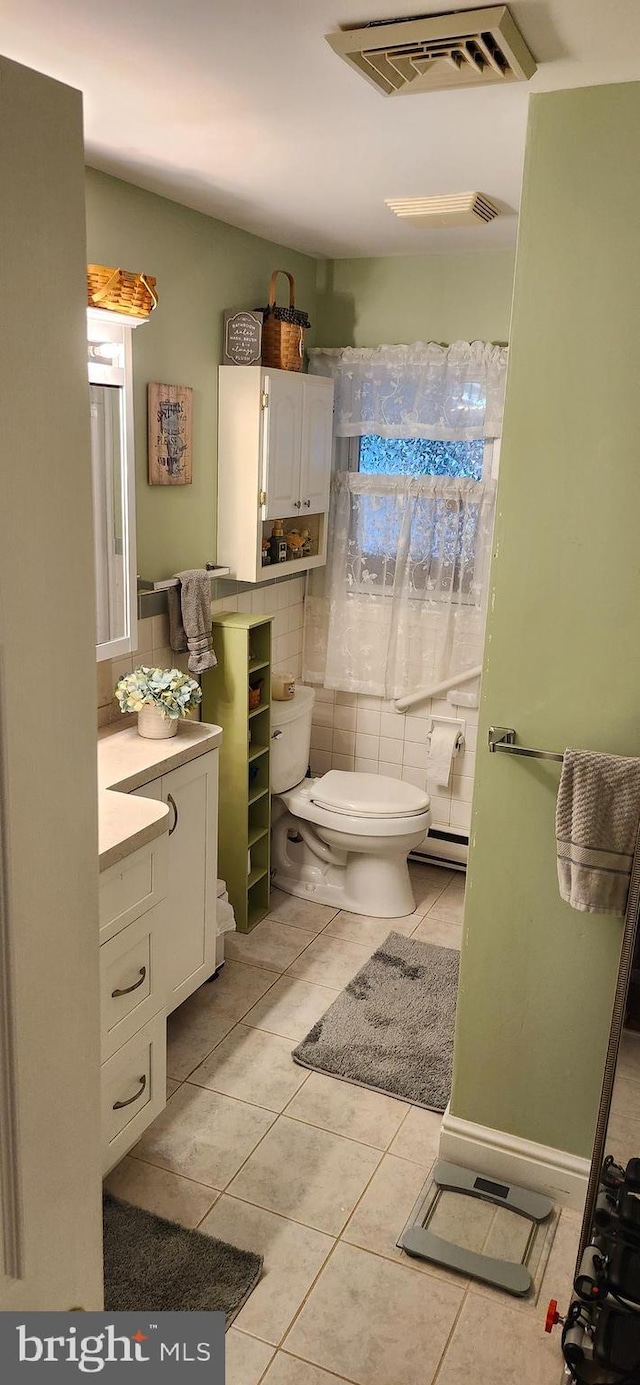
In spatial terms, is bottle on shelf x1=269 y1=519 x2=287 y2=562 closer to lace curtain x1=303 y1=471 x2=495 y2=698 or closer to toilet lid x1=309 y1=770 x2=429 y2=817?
lace curtain x1=303 y1=471 x2=495 y2=698

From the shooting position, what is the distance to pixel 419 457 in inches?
155

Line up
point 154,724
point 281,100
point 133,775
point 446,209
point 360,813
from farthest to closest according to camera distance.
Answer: point 360,813 < point 446,209 < point 154,724 < point 133,775 < point 281,100

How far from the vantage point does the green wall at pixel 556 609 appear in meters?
1.92

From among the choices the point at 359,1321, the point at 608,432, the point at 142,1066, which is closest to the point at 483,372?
the point at 608,432

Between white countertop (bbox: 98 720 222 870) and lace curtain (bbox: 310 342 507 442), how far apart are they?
1604 millimetres

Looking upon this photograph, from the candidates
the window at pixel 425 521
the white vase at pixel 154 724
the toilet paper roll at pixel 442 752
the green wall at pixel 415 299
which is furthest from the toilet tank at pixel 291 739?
the green wall at pixel 415 299

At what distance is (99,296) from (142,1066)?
1.95 meters

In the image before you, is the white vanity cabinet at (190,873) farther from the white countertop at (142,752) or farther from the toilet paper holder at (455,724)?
the toilet paper holder at (455,724)

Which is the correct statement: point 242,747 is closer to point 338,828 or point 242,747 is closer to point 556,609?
point 338,828

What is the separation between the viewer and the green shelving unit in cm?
333

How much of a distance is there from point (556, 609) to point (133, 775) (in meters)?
1.14

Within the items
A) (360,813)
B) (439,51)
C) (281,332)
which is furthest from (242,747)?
(439,51)

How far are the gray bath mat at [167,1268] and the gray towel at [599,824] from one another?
1.09 meters

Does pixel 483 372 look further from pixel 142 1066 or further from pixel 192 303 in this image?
pixel 142 1066
